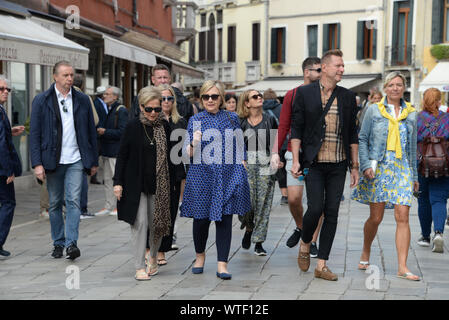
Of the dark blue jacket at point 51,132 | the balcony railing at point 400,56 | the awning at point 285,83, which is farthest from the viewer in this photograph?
the awning at point 285,83

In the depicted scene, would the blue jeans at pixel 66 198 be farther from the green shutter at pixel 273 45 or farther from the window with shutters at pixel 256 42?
the window with shutters at pixel 256 42

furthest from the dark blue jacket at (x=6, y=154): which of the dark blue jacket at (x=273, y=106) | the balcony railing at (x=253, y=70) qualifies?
the balcony railing at (x=253, y=70)

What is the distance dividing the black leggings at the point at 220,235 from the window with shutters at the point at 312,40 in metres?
32.4

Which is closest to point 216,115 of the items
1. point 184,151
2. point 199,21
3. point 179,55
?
point 184,151

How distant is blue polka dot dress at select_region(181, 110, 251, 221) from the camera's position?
21.0 feet

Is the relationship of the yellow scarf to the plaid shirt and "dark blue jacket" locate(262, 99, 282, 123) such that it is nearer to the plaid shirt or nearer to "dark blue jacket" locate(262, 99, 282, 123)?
the plaid shirt

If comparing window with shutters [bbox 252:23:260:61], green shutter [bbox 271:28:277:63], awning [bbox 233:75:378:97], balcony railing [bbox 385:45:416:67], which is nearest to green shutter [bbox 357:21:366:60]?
awning [bbox 233:75:378:97]

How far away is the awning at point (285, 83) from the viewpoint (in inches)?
1372

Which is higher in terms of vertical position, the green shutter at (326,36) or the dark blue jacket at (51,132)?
the green shutter at (326,36)

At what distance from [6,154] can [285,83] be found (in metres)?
31.5

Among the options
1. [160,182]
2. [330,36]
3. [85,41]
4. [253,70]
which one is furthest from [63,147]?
[253,70]

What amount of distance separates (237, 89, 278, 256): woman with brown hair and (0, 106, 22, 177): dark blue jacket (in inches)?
94.0
